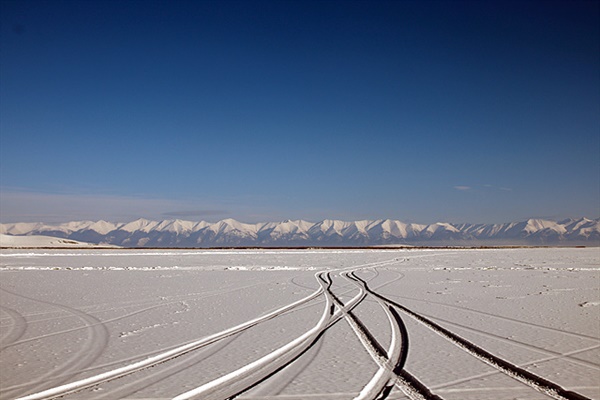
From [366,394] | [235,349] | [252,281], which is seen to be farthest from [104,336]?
[252,281]

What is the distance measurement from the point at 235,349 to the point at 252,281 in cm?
1283

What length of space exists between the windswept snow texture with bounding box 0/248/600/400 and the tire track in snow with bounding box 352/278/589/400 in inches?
1.2

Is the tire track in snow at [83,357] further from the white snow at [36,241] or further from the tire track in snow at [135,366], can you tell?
the white snow at [36,241]

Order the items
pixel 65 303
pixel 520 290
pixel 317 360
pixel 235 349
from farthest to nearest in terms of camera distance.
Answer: pixel 520 290, pixel 65 303, pixel 235 349, pixel 317 360

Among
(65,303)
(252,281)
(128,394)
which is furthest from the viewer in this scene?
(252,281)

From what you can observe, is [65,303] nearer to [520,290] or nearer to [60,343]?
A: [60,343]

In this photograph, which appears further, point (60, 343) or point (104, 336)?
point (104, 336)

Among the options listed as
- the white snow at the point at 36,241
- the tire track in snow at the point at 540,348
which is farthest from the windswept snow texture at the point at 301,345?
the white snow at the point at 36,241

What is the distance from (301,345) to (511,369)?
361 cm

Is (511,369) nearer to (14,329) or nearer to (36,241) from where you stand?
(14,329)

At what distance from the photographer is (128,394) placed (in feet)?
19.8

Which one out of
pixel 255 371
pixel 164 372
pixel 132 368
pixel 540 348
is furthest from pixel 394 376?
pixel 132 368

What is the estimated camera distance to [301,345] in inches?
343

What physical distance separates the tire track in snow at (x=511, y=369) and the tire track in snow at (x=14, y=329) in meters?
8.58
